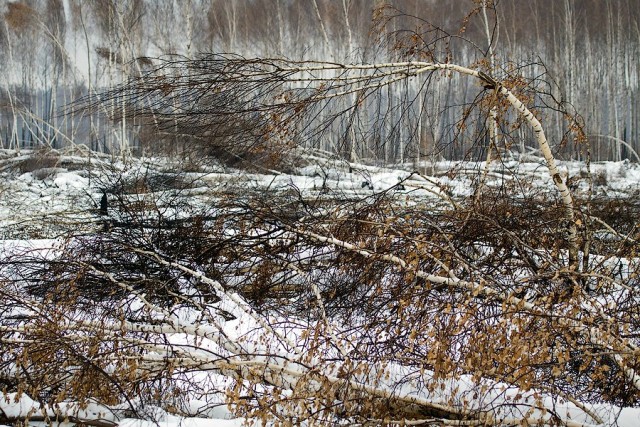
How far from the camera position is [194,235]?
5672 millimetres

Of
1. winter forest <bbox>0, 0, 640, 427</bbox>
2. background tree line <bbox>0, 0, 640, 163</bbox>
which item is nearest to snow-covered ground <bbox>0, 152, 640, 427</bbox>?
winter forest <bbox>0, 0, 640, 427</bbox>

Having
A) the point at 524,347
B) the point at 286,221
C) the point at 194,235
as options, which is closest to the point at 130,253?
the point at 194,235

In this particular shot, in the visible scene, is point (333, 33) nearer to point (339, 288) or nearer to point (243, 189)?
point (243, 189)

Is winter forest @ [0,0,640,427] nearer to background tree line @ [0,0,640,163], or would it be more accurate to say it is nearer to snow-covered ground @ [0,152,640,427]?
snow-covered ground @ [0,152,640,427]

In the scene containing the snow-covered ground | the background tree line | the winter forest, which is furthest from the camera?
the background tree line

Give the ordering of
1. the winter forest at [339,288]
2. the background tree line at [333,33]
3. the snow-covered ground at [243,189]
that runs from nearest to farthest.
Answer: the winter forest at [339,288] < the snow-covered ground at [243,189] < the background tree line at [333,33]

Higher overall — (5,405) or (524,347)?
(524,347)

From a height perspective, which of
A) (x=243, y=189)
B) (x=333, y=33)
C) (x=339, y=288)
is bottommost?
(x=339, y=288)

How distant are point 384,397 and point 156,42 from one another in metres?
19.8

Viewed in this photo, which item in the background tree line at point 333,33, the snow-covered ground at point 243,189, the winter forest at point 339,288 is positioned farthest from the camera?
the background tree line at point 333,33

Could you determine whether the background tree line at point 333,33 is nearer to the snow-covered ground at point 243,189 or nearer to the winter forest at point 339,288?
the snow-covered ground at point 243,189

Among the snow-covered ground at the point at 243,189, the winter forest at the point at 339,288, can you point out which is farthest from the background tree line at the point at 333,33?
the winter forest at the point at 339,288

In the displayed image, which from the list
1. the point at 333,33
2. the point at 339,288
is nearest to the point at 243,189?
the point at 339,288

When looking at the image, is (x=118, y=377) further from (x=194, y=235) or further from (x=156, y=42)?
(x=156, y=42)
